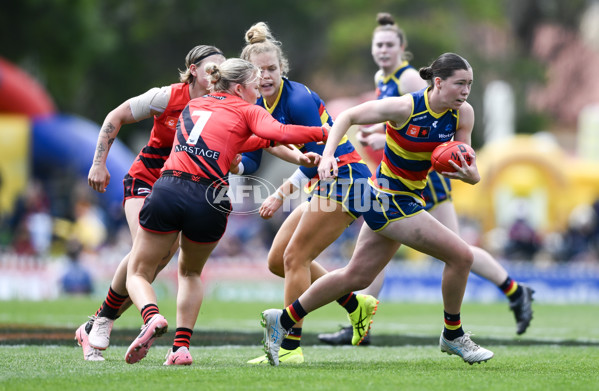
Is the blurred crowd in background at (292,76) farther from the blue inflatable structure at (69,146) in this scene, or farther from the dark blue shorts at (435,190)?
the dark blue shorts at (435,190)

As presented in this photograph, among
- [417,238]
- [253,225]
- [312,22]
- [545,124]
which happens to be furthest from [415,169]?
[545,124]

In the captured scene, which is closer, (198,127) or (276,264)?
(198,127)

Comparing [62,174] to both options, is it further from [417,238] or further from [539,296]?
[417,238]

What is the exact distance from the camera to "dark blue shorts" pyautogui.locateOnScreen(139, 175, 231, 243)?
5.90 m

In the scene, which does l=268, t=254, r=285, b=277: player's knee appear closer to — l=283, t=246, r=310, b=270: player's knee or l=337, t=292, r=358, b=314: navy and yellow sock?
l=283, t=246, r=310, b=270: player's knee

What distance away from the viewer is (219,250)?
19.6 metres

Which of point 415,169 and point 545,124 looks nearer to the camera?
point 415,169

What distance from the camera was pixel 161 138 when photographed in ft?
22.6

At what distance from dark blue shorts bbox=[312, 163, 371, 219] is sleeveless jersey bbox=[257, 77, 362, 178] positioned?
0.08 meters

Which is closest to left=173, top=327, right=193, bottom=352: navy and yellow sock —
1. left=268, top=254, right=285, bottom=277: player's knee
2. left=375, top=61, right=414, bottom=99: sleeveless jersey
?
left=268, top=254, right=285, bottom=277: player's knee

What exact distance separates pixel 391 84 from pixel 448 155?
2.70 metres

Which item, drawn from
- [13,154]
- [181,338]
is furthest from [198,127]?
[13,154]

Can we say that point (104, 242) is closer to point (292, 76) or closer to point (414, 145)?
point (414, 145)

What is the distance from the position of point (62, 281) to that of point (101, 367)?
454 inches
